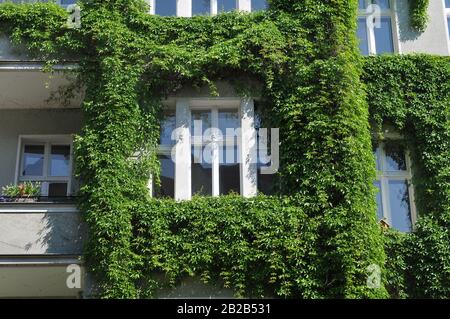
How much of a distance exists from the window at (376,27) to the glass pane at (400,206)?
299cm

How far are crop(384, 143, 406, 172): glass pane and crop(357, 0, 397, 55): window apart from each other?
7.08ft

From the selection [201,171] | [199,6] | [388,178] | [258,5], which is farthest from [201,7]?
[388,178]

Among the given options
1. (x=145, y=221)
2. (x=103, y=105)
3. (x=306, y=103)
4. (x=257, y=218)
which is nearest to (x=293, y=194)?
(x=257, y=218)

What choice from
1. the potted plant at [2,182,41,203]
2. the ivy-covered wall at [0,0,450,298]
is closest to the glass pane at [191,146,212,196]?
the ivy-covered wall at [0,0,450,298]

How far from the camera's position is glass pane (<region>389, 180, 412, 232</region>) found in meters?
14.6

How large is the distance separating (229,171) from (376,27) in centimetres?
492

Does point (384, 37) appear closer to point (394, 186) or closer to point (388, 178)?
point (388, 178)

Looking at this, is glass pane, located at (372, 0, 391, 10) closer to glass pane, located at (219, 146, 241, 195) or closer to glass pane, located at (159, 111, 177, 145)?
glass pane, located at (219, 146, 241, 195)

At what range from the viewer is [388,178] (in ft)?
49.1

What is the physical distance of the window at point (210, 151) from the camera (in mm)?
14031

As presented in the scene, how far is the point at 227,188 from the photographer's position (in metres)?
14.1

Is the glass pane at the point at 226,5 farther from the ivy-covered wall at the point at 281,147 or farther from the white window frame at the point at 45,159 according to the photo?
the white window frame at the point at 45,159

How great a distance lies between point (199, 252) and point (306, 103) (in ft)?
11.3

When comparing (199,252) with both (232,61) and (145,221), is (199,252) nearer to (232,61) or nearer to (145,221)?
(145,221)
